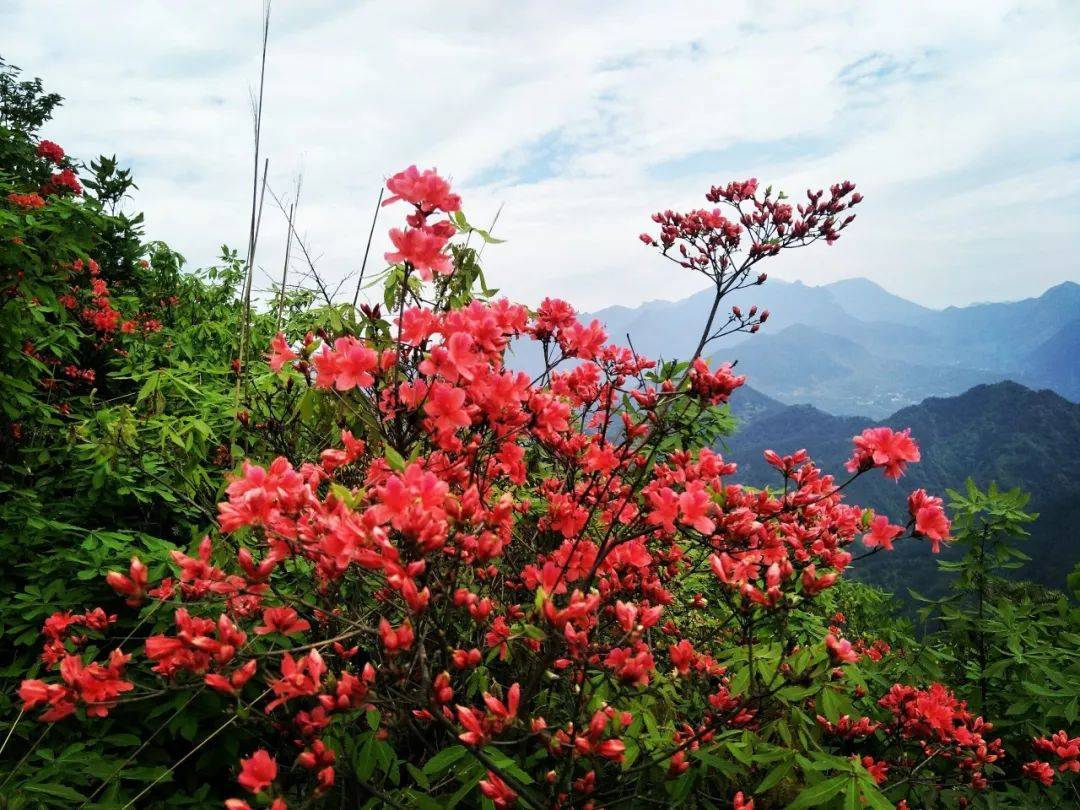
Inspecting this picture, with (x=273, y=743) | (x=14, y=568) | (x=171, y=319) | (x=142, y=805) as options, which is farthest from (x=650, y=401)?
(x=171, y=319)

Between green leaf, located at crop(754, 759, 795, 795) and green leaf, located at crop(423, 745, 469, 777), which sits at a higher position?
green leaf, located at crop(423, 745, 469, 777)

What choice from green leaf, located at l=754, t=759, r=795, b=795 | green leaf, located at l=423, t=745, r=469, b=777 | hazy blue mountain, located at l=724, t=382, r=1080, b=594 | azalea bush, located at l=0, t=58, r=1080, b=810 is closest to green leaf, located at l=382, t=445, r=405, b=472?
azalea bush, located at l=0, t=58, r=1080, b=810

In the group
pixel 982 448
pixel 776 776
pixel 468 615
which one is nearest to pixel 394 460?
pixel 468 615

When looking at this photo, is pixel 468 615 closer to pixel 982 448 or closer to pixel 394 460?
pixel 394 460

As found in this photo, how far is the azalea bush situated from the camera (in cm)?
141

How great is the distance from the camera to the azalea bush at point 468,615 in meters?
1.41

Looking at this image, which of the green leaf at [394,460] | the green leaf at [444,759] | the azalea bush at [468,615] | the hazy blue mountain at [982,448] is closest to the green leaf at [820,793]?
the azalea bush at [468,615]

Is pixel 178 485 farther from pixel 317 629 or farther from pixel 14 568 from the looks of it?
pixel 317 629

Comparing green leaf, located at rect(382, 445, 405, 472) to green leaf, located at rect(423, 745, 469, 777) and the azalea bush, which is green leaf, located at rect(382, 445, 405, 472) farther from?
green leaf, located at rect(423, 745, 469, 777)

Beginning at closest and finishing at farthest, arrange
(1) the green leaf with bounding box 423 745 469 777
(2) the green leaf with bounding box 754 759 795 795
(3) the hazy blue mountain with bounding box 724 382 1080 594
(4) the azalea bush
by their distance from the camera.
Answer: (4) the azalea bush → (1) the green leaf with bounding box 423 745 469 777 → (2) the green leaf with bounding box 754 759 795 795 → (3) the hazy blue mountain with bounding box 724 382 1080 594

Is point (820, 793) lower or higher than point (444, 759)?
lower

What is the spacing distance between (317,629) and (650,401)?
4.81 ft

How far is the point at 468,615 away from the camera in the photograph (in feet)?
6.75

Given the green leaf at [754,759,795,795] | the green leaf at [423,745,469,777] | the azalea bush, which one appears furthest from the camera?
the green leaf at [754,759,795,795]
